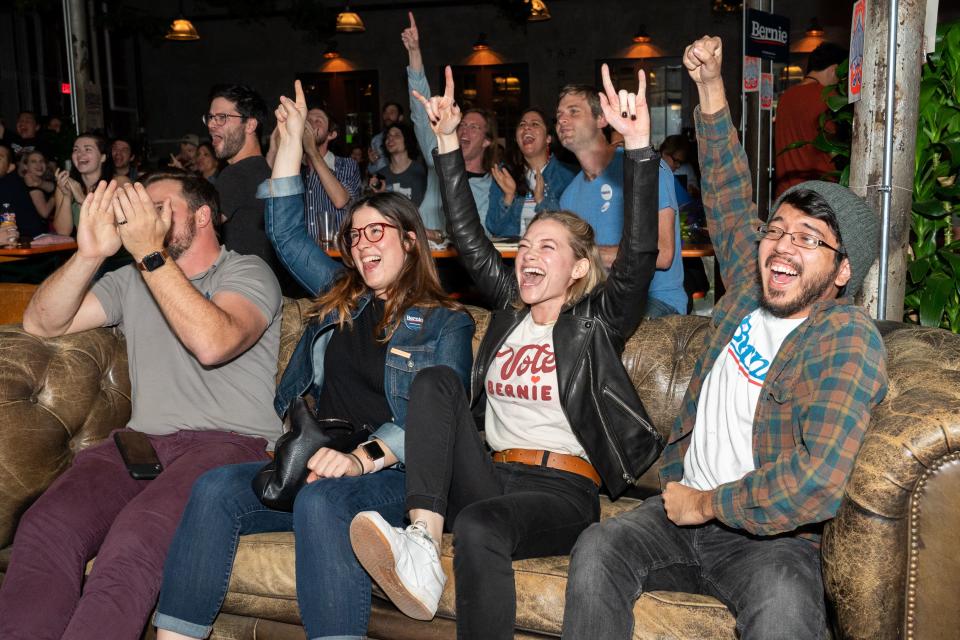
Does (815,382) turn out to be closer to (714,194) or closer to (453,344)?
(714,194)

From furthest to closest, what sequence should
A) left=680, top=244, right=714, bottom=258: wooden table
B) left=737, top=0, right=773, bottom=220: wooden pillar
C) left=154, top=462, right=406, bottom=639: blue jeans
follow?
left=737, top=0, right=773, bottom=220: wooden pillar
left=680, top=244, right=714, bottom=258: wooden table
left=154, top=462, right=406, bottom=639: blue jeans

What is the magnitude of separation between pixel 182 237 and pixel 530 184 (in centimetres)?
294

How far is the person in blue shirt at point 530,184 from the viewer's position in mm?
4652

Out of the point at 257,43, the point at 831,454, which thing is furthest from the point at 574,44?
the point at 831,454

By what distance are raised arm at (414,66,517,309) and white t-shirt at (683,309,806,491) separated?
72 centimetres

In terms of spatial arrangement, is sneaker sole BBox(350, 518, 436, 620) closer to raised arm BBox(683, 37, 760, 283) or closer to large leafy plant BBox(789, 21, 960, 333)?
raised arm BBox(683, 37, 760, 283)

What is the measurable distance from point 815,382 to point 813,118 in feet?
12.8

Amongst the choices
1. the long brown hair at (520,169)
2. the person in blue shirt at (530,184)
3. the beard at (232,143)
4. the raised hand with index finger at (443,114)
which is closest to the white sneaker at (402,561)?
the raised hand with index finger at (443,114)

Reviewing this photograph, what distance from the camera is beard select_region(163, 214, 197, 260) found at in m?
2.72

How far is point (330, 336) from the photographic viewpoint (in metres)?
2.68

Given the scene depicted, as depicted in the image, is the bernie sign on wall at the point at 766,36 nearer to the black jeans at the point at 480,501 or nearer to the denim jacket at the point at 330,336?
the denim jacket at the point at 330,336

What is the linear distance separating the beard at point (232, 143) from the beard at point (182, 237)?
1.18 m

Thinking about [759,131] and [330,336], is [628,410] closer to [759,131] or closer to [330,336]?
[330,336]

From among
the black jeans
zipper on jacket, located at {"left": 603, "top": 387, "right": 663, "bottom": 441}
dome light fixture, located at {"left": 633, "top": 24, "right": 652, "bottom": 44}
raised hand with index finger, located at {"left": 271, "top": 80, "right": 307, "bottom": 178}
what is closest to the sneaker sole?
the black jeans
